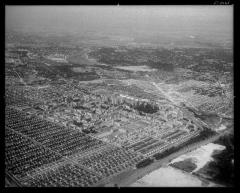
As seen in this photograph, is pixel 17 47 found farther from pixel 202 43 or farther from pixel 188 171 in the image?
pixel 188 171

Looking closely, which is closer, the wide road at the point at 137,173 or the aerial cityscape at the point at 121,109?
the wide road at the point at 137,173

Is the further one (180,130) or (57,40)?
(57,40)

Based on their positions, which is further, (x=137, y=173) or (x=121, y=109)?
(x=121, y=109)

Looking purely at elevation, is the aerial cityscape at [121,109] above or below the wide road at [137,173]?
above

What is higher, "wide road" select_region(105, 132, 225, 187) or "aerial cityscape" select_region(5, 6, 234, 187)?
"aerial cityscape" select_region(5, 6, 234, 187)

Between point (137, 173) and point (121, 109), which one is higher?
point (121, 109)

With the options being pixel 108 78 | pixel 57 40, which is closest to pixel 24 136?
pixel 108 78

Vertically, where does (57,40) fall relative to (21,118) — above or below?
above

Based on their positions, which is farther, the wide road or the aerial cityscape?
the aerial cityscape
